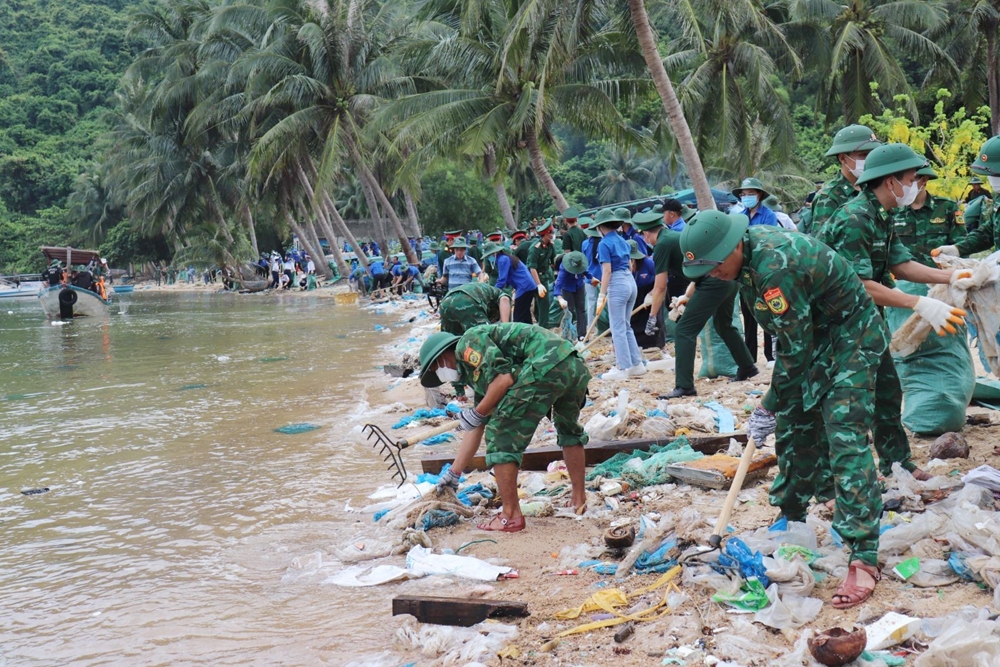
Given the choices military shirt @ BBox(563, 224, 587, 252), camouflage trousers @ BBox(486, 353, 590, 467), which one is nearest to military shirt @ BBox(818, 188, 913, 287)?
camouflage trousers @ BBox(486, 353, 590, 467)

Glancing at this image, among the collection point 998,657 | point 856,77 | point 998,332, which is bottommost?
point 998,657

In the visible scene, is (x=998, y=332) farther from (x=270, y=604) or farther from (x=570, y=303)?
(x=570, y=303)

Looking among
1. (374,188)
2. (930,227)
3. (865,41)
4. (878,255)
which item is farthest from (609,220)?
(374,188)

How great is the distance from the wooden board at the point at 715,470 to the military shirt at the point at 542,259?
643cm

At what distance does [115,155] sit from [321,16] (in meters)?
21.4

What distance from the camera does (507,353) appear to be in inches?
191

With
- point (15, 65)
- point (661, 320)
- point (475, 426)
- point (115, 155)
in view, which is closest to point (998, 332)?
point (475, 426)

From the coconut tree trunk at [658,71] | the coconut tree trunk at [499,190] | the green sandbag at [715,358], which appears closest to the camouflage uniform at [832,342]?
the green sandbag at [715,358]

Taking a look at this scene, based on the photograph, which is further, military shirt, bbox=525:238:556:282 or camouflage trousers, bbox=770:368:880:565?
military shirt, bbox=525:238:556:282

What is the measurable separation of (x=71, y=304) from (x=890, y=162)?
26.4m

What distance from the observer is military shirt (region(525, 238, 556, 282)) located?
11461 millimetres

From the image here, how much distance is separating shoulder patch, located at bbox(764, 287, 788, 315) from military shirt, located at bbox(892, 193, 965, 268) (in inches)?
99.3

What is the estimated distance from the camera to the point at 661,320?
33.7ft

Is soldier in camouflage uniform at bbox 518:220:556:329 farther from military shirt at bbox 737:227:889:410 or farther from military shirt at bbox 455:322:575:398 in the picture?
military shirt at bbox 737:227:889:410
